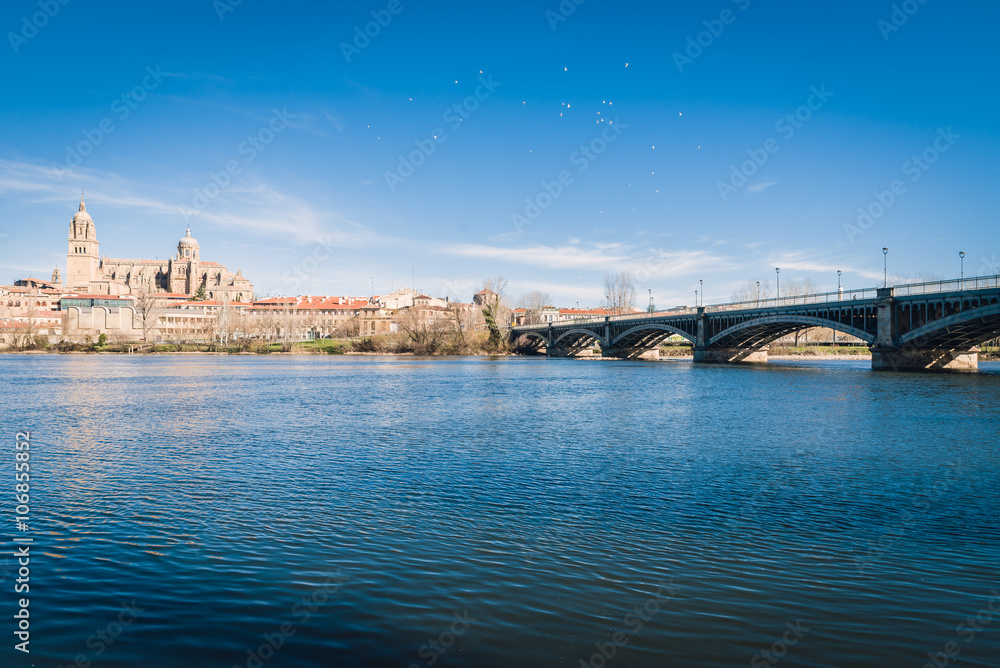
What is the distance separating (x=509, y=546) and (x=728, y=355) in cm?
7907

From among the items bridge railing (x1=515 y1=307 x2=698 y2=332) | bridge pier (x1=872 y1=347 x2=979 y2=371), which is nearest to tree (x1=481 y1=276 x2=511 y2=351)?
bridge railing (x1=515 y1=307 x2=698 y2=332)

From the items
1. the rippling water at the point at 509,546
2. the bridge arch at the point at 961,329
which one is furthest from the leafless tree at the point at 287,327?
the rippling water at the point at 509,546

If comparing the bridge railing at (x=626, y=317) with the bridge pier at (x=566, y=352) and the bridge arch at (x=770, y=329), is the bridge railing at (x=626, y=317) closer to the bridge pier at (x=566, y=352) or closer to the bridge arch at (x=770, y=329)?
the bridge pier at (x=566, y=352)

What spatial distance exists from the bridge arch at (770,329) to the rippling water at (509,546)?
41.5 metres

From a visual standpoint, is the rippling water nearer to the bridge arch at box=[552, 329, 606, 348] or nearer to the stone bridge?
the stone bridge

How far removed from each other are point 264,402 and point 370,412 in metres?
8.00

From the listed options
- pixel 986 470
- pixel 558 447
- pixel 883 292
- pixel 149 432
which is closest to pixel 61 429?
pixel 149 432

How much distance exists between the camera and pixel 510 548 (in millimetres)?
10180

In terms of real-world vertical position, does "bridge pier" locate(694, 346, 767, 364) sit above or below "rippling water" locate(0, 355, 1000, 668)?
above

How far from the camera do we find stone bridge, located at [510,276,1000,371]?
5231 centimetres

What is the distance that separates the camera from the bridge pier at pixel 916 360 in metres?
59.4

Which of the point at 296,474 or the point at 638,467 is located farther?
the point at 638,467

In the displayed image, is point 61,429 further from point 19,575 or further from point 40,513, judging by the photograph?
point 19,575

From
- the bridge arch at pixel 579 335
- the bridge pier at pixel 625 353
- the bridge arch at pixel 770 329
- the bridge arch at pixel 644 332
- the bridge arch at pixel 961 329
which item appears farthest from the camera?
the bridge arch at pixel 579 335
